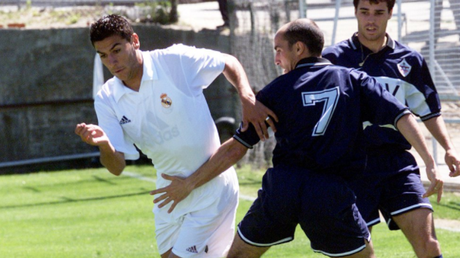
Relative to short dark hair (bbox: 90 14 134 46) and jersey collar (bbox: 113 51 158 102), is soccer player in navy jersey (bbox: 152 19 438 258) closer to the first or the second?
jersey collar (bbox: 113 51 158 102)

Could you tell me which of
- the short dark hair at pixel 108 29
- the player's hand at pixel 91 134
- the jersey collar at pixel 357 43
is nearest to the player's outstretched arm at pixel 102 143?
the player's hand at pixel 91 134

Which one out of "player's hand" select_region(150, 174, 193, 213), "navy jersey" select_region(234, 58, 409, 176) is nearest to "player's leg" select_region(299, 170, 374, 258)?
"navy jersey" select_region(234, 58, 409, 176)

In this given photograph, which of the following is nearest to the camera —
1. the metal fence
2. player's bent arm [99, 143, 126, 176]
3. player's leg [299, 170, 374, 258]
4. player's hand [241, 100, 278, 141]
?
player's leg [299, 170, 374, 258]

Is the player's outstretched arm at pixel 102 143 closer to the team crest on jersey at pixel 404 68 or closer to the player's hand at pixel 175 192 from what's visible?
the player's hand at pixel 175 192

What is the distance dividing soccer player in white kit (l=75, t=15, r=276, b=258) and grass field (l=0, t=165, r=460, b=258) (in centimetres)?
253

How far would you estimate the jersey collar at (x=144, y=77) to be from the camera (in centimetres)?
440

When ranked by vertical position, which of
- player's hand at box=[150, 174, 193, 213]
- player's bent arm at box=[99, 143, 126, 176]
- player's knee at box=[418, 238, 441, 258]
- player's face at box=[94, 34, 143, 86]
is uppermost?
player's face at box=[94, 34, 143, 86]

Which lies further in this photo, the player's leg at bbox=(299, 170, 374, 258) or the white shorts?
the white shorts

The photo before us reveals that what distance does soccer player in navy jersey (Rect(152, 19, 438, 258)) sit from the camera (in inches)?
145

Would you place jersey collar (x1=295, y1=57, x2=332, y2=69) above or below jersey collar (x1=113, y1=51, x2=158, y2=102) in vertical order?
above

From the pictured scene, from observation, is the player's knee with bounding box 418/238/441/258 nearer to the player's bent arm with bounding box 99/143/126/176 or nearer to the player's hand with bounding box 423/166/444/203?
the player's hand with bounding box 423/166/444/203

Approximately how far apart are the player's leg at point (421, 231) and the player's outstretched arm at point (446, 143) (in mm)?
385

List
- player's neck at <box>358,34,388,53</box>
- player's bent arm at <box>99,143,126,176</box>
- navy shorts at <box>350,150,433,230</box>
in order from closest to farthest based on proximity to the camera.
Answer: player's bent arm at <box>99,143,126,176</box>
navy shorts at <box>350,150,433,230</box>
player's neck at <box>358,34,388,53</box>

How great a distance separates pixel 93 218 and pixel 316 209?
6295 mm
